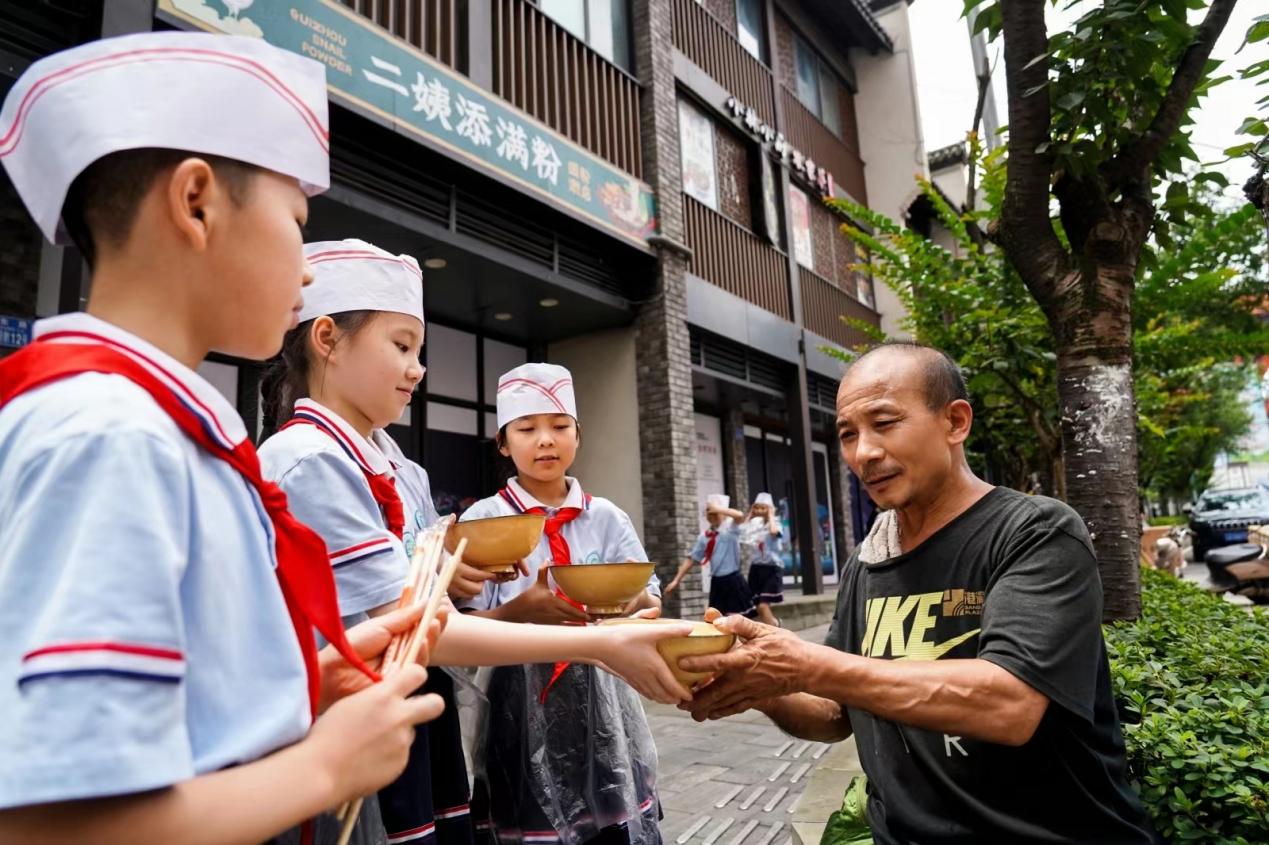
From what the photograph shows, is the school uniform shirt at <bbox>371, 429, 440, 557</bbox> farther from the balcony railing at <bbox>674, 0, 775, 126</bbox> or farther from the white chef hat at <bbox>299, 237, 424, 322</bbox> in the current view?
the balcony railing at <bbox>674, 0, 775, 126</bbox>

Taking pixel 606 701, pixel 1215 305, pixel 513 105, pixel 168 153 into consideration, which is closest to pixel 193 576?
pixel 168 153

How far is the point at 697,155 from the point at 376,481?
33.0ft

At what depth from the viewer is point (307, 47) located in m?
5.62

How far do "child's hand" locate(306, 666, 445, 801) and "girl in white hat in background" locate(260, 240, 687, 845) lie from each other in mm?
670

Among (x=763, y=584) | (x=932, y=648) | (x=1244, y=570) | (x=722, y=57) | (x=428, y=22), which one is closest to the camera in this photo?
(x=932, y=648)

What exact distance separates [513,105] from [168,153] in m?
7.23

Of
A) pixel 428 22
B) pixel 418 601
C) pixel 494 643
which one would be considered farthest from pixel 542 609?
pixel 428 22

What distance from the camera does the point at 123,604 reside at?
0.68 m

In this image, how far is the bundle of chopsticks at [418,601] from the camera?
38.7 inches

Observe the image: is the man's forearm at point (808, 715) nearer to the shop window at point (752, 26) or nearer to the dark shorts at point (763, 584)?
the dark shorts at point (763, 584)

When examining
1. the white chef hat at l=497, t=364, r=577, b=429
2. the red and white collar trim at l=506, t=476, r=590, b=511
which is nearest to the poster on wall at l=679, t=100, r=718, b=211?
the white chef hat at l=497, t=364, r=577, b=429

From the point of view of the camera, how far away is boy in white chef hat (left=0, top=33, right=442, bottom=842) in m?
0.66

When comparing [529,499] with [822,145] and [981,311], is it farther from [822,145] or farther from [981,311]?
[822,145]

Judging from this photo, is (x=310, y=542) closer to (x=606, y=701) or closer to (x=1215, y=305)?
(x=606, y=701)
